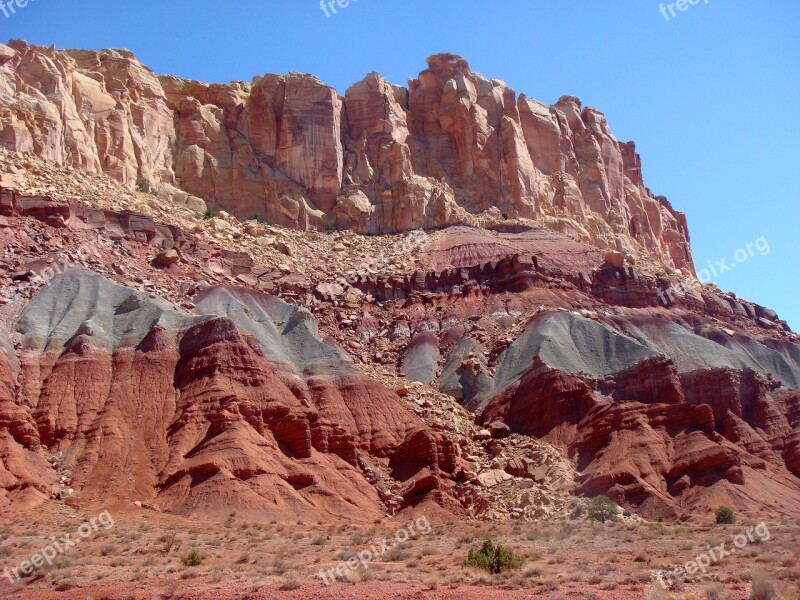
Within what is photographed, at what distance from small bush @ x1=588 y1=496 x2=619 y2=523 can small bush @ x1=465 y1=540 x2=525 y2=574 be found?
1793cm

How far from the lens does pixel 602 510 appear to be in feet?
145

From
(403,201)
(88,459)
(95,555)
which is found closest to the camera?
(95,555)

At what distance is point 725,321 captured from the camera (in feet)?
255

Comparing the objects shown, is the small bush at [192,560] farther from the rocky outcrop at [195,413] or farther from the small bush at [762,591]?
the small bush at [762,591]

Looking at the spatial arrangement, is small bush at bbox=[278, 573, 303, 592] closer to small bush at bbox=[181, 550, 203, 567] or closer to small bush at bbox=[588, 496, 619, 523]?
small bush at bbox=[181, 550, 203, 567]

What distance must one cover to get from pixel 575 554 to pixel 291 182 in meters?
64.0

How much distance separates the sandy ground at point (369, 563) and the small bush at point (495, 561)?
53cm

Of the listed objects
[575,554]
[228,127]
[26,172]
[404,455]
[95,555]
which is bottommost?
[95,555]

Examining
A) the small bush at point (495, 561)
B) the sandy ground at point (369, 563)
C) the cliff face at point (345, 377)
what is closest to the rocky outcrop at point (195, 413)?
the cliff face at point (345, 377)

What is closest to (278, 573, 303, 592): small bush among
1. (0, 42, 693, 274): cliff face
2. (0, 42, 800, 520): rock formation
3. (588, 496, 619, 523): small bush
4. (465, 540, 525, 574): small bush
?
(465, 540, 525, 574): small bush

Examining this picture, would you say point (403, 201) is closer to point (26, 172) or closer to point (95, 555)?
point (26, 172)

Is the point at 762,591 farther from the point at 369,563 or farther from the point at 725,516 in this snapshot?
the point at 725,516

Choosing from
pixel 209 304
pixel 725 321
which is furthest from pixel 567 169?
pixel 209 304

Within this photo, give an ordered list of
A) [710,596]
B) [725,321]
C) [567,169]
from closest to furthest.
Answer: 1. [710,596]
2. [725,321]
3. [567,169]
